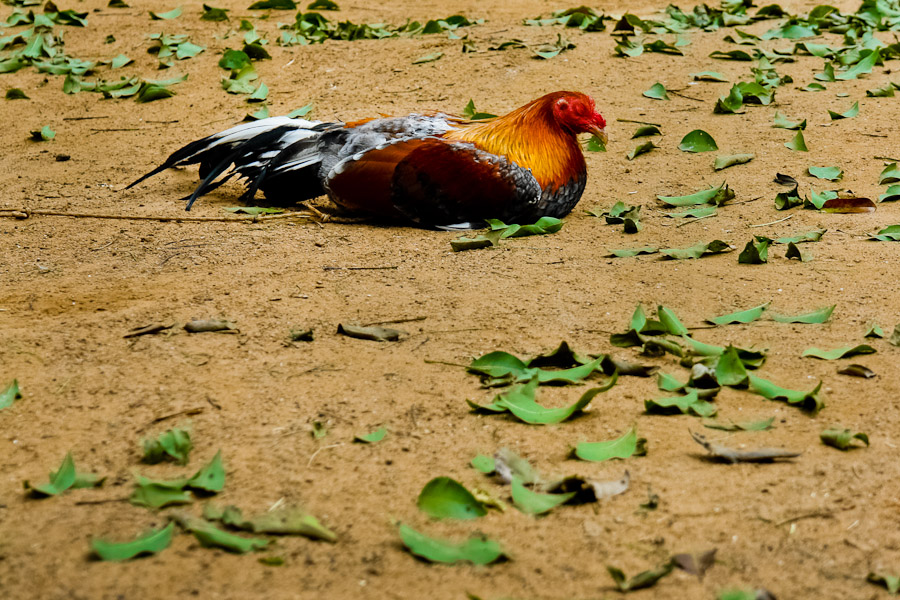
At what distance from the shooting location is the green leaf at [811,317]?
3.42 meters

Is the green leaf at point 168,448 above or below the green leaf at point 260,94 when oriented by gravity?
above

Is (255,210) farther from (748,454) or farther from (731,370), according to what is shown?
(748,454)

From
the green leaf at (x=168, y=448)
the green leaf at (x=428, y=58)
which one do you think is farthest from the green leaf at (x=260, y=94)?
the green leaf at (x=168, y=448)

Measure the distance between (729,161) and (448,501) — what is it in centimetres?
363

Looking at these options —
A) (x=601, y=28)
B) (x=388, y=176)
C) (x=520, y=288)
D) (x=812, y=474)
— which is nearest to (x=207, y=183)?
(x=388, y=176)

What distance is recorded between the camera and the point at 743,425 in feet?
9.00

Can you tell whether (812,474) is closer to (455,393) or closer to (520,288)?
(455,393)

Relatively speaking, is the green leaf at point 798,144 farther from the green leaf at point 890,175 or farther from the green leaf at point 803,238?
the green leaf at point 803,238

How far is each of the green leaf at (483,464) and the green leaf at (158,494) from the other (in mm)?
755

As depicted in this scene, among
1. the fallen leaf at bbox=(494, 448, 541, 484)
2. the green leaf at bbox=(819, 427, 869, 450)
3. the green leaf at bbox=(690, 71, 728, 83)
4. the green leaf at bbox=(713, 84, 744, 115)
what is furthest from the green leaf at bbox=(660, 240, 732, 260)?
the green leaf at bbox=(690, 71, 728, 83)

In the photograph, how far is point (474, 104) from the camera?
21.3 ft

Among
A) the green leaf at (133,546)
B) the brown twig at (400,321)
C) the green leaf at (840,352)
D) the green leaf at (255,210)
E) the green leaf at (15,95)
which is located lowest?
the green leaf at (255,210)

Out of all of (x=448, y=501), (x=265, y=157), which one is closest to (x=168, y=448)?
(x=448, y=501)

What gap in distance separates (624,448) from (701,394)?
43cm
